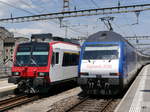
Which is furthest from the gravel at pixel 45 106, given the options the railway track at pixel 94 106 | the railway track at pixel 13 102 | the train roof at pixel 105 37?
the train roof at pixel 105 37

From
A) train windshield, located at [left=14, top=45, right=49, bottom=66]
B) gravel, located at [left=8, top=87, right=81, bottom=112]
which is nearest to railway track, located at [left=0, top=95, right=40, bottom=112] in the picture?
gravel, located at [left=8, top=87, right=81, bottom=112]

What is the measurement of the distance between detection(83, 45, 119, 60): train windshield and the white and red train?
6.10 ft

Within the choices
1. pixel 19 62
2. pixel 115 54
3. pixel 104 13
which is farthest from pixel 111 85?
pixel 104 13

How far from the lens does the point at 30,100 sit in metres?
11.6

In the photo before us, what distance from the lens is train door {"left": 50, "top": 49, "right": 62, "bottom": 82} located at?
1238 centimetres

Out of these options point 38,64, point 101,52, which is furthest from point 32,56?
point 101,52

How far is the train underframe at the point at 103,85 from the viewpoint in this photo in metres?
10.7

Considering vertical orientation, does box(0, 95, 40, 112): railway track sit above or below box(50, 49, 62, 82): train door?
below

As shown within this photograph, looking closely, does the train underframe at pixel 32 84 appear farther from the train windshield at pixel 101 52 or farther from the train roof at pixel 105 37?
the train roof at pixel 105 37

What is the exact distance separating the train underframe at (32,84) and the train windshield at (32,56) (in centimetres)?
83

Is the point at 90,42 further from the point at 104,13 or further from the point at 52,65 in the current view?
the point at 104,13

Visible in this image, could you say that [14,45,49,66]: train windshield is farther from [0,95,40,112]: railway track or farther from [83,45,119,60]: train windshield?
[83,45,119,60]: train windshield

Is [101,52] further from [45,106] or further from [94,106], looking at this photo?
[45,106]

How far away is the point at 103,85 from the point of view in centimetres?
1092
